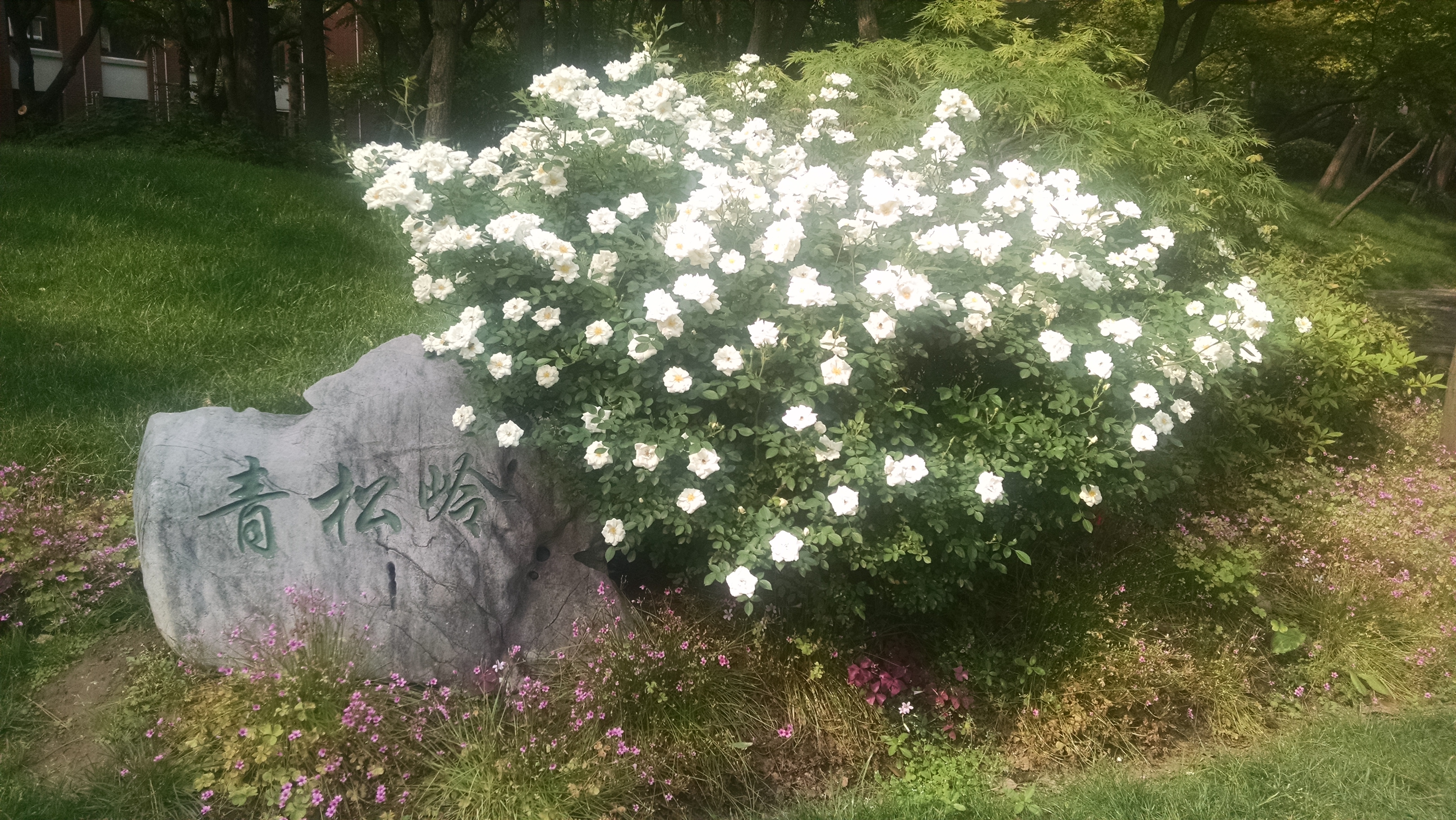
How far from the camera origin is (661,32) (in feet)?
13.0

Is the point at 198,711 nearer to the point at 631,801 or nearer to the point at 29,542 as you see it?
the point at 29,542

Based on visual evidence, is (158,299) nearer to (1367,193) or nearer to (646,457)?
(646,457)

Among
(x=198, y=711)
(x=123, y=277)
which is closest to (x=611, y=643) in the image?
(x=198, y=711)

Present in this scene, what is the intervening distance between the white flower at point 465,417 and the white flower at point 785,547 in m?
1.21

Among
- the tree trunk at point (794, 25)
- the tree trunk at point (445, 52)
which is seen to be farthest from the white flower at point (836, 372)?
the tree trunk at point (794, 25)

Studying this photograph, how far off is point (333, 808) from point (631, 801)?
3.08ft

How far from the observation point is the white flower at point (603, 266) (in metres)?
3.20

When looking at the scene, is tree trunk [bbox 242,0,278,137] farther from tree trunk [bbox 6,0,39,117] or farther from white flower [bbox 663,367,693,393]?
white flower [bbox 663,367,693,393]

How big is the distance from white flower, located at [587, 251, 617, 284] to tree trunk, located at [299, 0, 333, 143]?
1251 centimetres

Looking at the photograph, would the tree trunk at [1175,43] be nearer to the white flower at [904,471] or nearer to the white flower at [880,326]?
the white flower at [880,326]

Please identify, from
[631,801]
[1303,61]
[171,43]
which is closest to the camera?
[631,801]

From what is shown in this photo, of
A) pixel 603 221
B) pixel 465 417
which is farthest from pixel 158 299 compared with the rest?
pixel 603 221

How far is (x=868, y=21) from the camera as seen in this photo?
775 centimetres

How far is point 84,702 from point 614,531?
2084 millimetres
